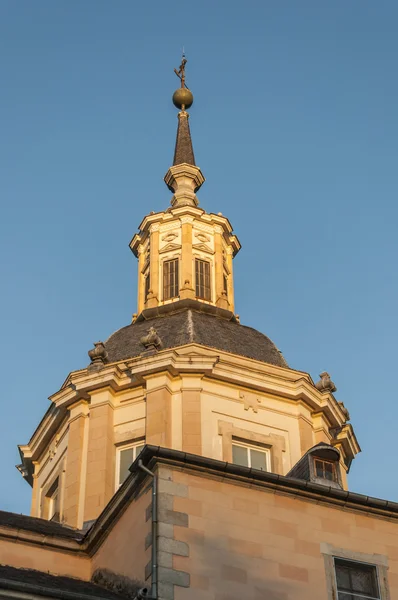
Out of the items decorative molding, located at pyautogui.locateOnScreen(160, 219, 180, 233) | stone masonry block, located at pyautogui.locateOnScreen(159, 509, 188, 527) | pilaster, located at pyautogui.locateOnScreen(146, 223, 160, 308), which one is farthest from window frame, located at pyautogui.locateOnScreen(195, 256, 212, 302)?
stone masonry block, located at pyautogui.locateOnScreen(159, 509, 188, 527)

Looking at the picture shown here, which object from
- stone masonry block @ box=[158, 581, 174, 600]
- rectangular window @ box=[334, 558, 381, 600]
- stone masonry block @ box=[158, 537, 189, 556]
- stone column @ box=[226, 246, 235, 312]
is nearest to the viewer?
stone masonry block @ box=[158, 581, 174, 600]

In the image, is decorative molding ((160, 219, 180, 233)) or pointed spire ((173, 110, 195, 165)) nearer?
decorative molding ((160, 219, 180, 233))

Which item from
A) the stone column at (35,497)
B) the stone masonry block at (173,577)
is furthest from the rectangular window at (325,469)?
the stone column at (35,497)

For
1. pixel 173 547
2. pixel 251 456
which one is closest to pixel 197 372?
pixel 251 456

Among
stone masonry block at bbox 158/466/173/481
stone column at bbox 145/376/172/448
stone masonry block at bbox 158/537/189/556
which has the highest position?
stone column at bbox 145/376/172/448

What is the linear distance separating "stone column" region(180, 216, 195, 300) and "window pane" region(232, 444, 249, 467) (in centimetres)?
Result: 902

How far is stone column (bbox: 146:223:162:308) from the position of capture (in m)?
45.6

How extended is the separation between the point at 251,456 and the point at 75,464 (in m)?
5.40

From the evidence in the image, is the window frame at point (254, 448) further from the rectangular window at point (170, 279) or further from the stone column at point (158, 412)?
the rectangular window at point (170, 279)

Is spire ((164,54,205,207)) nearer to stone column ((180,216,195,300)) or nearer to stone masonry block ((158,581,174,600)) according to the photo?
stone column ((180,216,195,300))

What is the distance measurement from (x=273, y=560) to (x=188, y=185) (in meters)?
28.5

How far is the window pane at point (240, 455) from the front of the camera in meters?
36.7

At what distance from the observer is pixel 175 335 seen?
1606 inches

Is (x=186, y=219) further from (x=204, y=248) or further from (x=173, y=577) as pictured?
(x=173, y=577)
